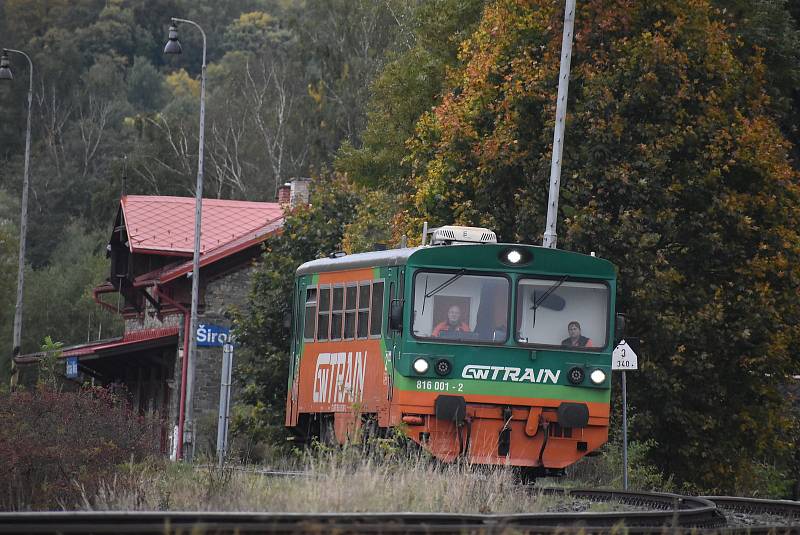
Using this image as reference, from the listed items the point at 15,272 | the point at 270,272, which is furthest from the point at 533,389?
the point at 15,272

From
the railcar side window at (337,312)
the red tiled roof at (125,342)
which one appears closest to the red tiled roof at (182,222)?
the red tiled roof at (125,342)

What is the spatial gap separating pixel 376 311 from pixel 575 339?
2.50 meters

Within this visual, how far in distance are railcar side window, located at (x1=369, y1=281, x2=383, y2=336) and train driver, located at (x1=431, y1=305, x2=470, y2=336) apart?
1063 mm

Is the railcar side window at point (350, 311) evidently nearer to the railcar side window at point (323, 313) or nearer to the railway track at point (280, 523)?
the railcar side window at point (323, 313)

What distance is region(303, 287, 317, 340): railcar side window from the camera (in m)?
22.0

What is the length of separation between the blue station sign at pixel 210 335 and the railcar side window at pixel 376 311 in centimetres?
2394

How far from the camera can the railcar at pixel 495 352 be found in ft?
59.9

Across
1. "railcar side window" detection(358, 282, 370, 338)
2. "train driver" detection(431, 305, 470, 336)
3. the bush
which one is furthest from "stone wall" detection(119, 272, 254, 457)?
"train driver" detection(431, 305, 470, 336)

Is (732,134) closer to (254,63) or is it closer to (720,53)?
(720,53)

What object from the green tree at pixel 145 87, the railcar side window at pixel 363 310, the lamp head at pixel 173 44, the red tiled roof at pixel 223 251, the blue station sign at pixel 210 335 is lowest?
the railcar side window at pixel 363 310

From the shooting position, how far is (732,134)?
87.7 ft

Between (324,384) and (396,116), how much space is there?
74.4 feet

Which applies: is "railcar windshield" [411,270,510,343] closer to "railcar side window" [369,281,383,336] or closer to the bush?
"railcar side window" [369,281,383,336]

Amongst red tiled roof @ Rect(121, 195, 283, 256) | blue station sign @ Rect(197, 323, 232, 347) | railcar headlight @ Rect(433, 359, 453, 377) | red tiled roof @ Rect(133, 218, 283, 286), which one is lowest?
railcar headlight @ Rect(433, 359, 453, 377)
